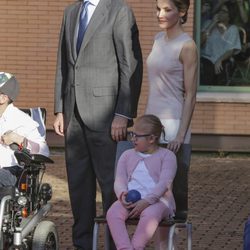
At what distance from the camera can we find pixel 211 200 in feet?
39.4

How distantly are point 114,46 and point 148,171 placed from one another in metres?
1.16

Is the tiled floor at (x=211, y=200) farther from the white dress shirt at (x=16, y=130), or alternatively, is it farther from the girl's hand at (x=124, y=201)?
the girl's hand at (x=124, y=201)

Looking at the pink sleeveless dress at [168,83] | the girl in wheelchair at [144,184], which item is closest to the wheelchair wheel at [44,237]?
the girl in wheelchair at [144,184]

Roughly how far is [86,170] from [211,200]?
348 centimetres

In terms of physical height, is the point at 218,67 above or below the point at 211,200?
above

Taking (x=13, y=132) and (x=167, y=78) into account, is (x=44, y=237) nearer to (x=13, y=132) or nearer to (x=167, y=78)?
(x=13, y=132)

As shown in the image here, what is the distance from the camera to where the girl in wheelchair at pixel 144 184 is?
25.0ft

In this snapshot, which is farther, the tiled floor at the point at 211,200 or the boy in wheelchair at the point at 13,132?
the tiled floor at the point at 211,200

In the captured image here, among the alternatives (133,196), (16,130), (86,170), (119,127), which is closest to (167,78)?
(119,127)

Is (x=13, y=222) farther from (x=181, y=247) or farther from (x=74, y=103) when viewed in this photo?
(x=181, y=247)

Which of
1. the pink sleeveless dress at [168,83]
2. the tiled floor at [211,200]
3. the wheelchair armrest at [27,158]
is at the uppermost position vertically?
the pink sleeveless dress at [168,83]

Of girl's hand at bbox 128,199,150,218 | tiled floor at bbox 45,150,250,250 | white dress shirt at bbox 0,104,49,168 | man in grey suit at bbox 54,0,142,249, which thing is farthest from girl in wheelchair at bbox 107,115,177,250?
tiled floor at bbox 45,150,250,250

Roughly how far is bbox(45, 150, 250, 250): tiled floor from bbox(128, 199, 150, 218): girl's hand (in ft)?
5.91

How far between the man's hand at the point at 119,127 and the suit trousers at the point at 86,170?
9 cm
